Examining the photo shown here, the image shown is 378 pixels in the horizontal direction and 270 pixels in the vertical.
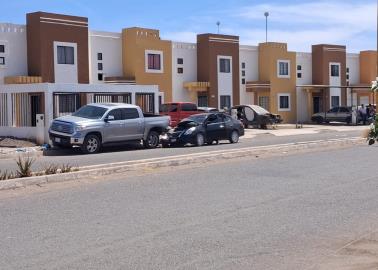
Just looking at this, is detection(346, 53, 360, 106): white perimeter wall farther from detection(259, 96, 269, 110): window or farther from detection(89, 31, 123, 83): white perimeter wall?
detection(89, 31, 123, 83): white perimeter wall

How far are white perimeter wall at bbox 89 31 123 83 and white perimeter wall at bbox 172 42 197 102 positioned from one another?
198 inches

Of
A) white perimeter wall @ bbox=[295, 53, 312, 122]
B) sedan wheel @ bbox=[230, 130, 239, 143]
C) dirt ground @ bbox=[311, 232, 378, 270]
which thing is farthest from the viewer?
white perimeter wall @ bbox=[295, 53, 312, 122]

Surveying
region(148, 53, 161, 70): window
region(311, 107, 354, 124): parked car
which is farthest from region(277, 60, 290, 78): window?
region(148, 53, 161, 70): window

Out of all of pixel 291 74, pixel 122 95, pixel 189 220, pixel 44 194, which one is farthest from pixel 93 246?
pixel 291 74

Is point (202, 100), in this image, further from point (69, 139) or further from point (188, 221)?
point (188, 221)

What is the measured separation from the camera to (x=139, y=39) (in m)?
40.8

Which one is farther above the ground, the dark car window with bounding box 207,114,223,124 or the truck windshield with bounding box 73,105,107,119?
the truck windshield with bounding box 73,105,107,119

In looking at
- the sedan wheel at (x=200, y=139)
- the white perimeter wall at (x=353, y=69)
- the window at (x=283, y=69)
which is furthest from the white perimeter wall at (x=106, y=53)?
the white perimeter wall at (x=353, y=69)

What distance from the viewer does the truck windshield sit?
78.2 feet

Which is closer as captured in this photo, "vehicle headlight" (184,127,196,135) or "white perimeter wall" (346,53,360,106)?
"vehicle headlight" (184,127,196,135)

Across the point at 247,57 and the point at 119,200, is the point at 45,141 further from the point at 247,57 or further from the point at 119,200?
the point at 247,57

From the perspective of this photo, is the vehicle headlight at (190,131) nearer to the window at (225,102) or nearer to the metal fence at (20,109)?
the metal fence at (20,109)

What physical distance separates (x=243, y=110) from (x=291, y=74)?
12.3m

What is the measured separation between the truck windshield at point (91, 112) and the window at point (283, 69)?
1222 inches
